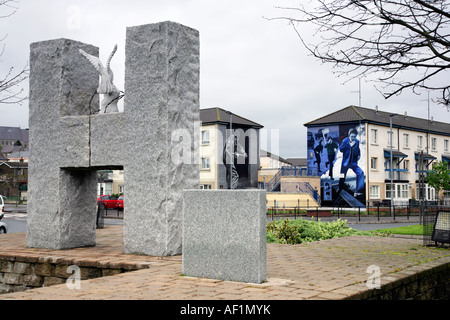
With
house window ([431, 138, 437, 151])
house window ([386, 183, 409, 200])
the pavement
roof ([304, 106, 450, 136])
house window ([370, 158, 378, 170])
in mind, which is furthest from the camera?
house window ([431, 138, 437, 151])

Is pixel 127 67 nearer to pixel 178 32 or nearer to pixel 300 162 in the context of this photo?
pixel 178 32

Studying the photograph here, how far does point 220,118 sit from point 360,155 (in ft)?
46.4

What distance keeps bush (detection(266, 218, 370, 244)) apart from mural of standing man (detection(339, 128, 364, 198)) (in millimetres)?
34882

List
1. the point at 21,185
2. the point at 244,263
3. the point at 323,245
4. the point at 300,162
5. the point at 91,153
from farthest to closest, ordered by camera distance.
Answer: the point at 300,162 → the point at 21,185 → the point at 323,245 → the point at 91,153 → the point at 244,263

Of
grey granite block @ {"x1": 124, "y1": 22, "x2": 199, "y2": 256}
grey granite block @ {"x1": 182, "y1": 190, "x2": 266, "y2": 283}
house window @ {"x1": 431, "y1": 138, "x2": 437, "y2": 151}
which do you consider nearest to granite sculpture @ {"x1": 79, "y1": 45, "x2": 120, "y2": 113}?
grey granite block @ {"x1": 124, "y1": 22, "x2": 199, "y2": 256}

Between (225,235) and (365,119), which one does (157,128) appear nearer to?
(225,235)

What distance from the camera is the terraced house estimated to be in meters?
47.9

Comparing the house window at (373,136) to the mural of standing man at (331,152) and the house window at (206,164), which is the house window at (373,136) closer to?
the mural of standing man at (331,152)

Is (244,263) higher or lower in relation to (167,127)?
lower

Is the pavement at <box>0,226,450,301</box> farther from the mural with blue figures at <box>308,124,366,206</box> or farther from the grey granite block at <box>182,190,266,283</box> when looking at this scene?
the mural with blue figures at <box>308,124,366,206</box>

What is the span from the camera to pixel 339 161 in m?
49.0
